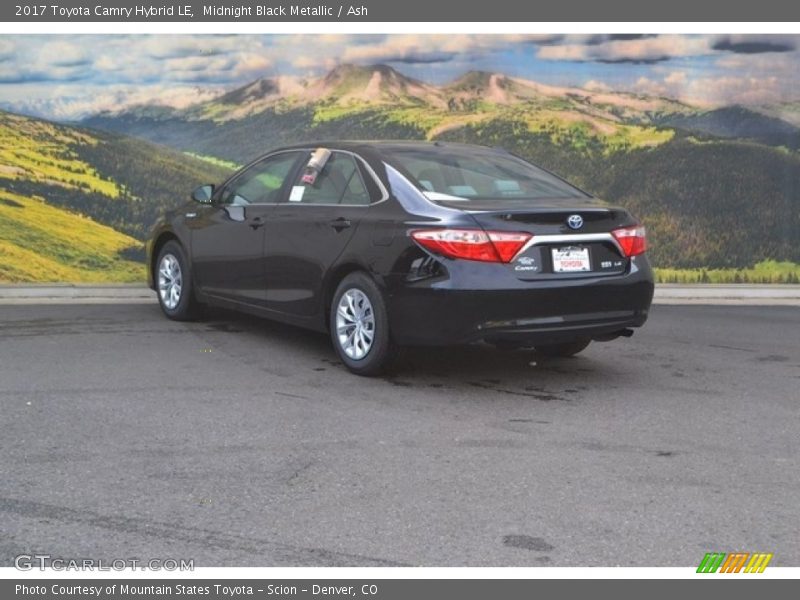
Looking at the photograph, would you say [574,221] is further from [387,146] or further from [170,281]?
[170,281]

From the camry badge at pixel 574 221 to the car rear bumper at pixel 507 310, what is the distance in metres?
0.34

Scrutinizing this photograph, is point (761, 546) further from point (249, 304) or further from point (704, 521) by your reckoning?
point (249, 304)

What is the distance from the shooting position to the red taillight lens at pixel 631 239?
690 centimetres

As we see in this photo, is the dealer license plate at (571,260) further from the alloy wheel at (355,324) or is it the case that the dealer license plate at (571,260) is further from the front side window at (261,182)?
the front side window at (261,182)

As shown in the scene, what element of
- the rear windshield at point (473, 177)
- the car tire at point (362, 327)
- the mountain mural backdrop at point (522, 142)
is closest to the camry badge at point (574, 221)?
the rear windshield at point (473, 177)

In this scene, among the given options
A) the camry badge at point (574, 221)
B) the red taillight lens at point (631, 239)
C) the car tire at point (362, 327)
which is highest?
the camry badge at point (574, 221)

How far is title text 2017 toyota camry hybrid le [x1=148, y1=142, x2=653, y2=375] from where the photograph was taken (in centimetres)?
650

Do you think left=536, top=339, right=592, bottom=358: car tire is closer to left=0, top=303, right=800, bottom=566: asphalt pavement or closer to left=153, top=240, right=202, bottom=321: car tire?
left=0, top=303, right=800, bottom=566: asphalt pavement

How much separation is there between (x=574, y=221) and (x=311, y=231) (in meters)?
1.96

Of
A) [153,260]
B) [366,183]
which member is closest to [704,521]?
[366,183]

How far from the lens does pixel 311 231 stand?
7.60m

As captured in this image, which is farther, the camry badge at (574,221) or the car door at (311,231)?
the car door at (311,231)

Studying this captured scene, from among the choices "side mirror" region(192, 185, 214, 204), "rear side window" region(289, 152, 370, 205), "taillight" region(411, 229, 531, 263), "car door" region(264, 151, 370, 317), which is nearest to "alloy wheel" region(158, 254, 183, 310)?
"side mirror" region(192, 185, 214, 204)

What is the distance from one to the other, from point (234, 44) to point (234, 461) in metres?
8.76
